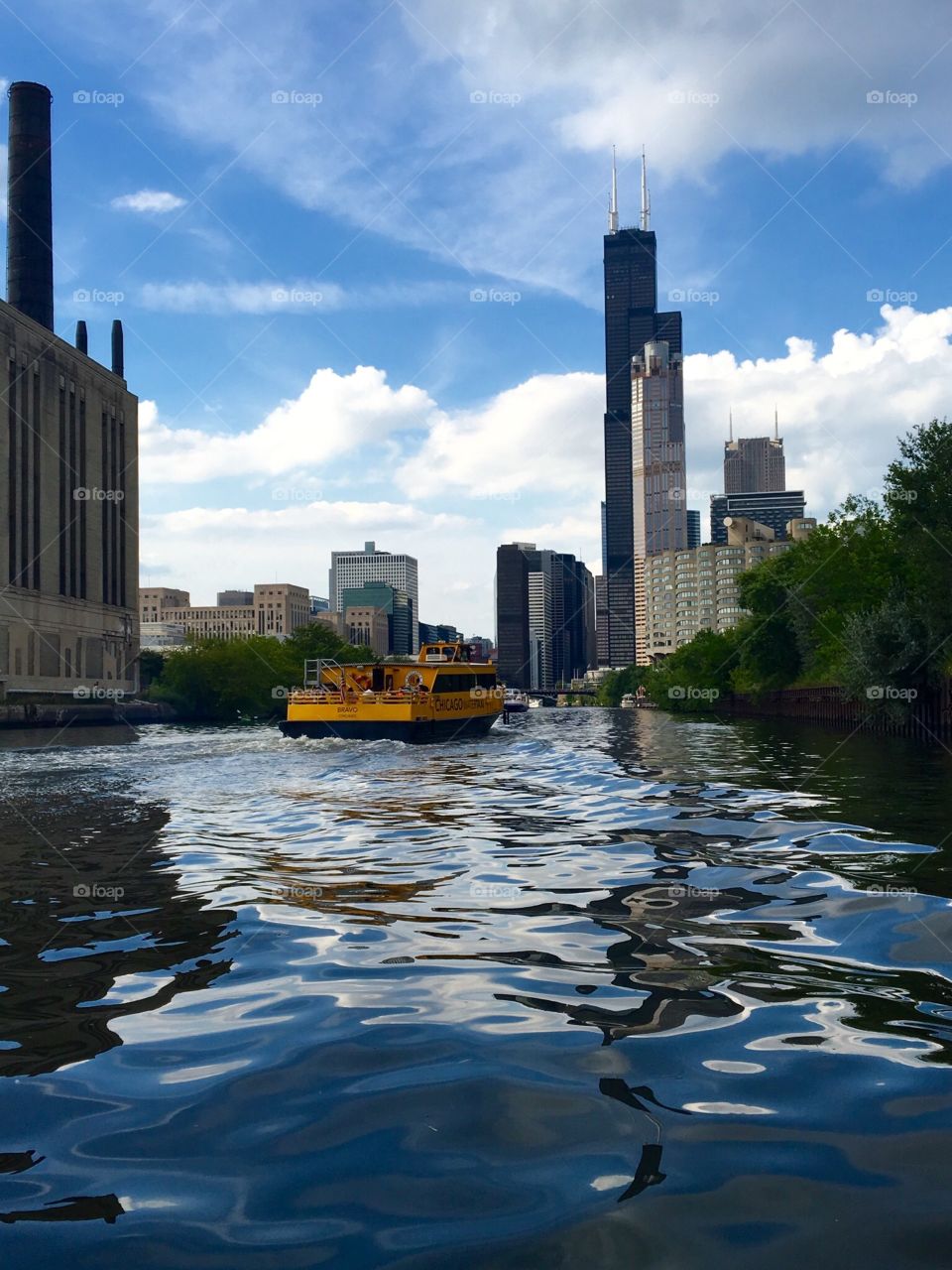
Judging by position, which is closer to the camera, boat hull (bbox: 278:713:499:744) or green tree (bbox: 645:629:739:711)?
boat hull (bbox: 278:713:499:744)

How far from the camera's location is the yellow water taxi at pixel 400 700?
143ft

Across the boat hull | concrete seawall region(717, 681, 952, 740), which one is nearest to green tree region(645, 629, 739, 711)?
concrete seawall region(717, 681, 952, 740)

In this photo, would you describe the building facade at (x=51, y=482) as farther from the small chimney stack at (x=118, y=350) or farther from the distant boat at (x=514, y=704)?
the distant boat at (x=514, y=704)

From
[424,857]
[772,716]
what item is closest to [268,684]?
[772,716]

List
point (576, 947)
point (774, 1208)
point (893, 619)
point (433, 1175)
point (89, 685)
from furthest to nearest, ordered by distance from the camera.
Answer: point (89, 685)
point (893, 619)
point (576, 947)
point (433, 1175)
point (774, 1208)

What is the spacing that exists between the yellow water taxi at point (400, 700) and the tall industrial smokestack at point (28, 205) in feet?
257

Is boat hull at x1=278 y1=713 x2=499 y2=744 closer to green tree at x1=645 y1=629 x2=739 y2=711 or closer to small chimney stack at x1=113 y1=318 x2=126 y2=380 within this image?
green tree at x1=645 y1=629 x2=739 y2=711

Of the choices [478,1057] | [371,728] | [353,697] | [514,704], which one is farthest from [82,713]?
[478,1057]

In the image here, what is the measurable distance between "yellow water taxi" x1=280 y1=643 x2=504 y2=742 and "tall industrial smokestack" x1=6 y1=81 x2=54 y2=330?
78.3m

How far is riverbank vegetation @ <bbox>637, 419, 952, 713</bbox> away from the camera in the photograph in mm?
48688

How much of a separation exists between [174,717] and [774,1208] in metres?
116

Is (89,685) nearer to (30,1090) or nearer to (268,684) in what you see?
(268,684)

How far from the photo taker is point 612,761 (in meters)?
32.2

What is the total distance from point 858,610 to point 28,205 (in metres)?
92.4
